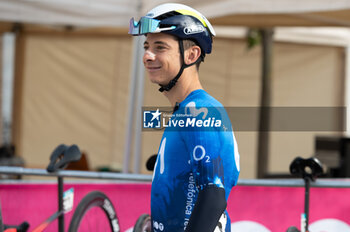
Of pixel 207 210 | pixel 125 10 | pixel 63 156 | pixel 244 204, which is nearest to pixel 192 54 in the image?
pixel 207 210

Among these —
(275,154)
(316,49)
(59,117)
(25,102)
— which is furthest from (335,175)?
(25,102)

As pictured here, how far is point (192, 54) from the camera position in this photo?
63.9 inches

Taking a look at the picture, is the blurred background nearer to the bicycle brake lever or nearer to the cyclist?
the bicycle brake lever

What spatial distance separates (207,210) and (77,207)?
55.5 inches

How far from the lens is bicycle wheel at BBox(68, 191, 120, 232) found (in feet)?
8.73

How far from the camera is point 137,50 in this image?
15.8 ft

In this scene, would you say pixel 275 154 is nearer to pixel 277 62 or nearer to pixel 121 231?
pixel 277 62

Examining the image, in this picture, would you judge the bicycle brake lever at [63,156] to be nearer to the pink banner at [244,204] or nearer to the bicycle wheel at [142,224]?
the bicycle wheel at [142,224]

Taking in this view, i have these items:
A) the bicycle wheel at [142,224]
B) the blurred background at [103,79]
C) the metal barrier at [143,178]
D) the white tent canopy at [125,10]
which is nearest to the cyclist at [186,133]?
the bicycle wheel at [142,224]

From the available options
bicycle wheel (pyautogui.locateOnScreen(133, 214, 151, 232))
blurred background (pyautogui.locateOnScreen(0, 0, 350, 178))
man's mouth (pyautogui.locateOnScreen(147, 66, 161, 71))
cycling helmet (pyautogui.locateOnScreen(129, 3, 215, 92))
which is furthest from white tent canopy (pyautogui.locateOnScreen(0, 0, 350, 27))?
man's mouth (pyautogui.locateOnScreen(147, 66, 161, 71))

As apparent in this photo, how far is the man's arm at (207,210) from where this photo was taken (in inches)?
56.3

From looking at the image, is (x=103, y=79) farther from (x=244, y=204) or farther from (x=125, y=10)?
(x=244, y=204)

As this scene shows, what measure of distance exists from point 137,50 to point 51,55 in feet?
13.9

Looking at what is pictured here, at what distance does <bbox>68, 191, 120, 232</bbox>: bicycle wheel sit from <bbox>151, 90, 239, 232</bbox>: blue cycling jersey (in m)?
1.09
